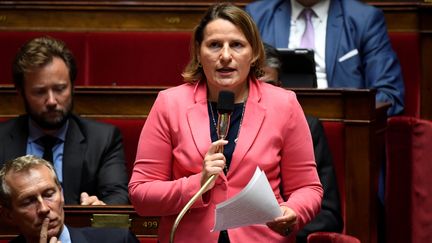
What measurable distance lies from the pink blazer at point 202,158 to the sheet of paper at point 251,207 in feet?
0.17

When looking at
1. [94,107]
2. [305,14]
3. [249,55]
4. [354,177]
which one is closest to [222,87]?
[249,55]

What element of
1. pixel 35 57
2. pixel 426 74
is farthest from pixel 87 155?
pixel 426 74

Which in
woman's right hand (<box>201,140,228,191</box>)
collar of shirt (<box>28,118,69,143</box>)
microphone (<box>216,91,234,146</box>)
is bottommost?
collar of shirt (<box>28,118,69,143</box>)

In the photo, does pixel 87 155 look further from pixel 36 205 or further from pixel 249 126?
pixel 249 126

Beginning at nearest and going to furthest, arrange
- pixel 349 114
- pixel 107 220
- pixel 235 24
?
pixel 235 24, pixel 107 220, pixel 349 114

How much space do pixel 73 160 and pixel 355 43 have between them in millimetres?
584

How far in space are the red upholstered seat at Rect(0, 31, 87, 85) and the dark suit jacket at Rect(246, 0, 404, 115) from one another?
1.12ft

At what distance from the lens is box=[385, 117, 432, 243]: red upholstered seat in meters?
1.33

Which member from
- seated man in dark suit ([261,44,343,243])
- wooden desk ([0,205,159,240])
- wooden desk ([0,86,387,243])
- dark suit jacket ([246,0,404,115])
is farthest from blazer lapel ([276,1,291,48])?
wooden desk ([0,205,159,240])

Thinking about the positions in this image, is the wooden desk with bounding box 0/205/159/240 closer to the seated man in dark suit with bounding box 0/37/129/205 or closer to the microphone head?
the seated man in dark suit with bounding box 0/37/129/205

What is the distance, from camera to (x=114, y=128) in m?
1.43

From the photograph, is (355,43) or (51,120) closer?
(51,120)

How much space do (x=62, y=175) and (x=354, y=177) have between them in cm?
42

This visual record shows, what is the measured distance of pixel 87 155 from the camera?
1.40 metres
